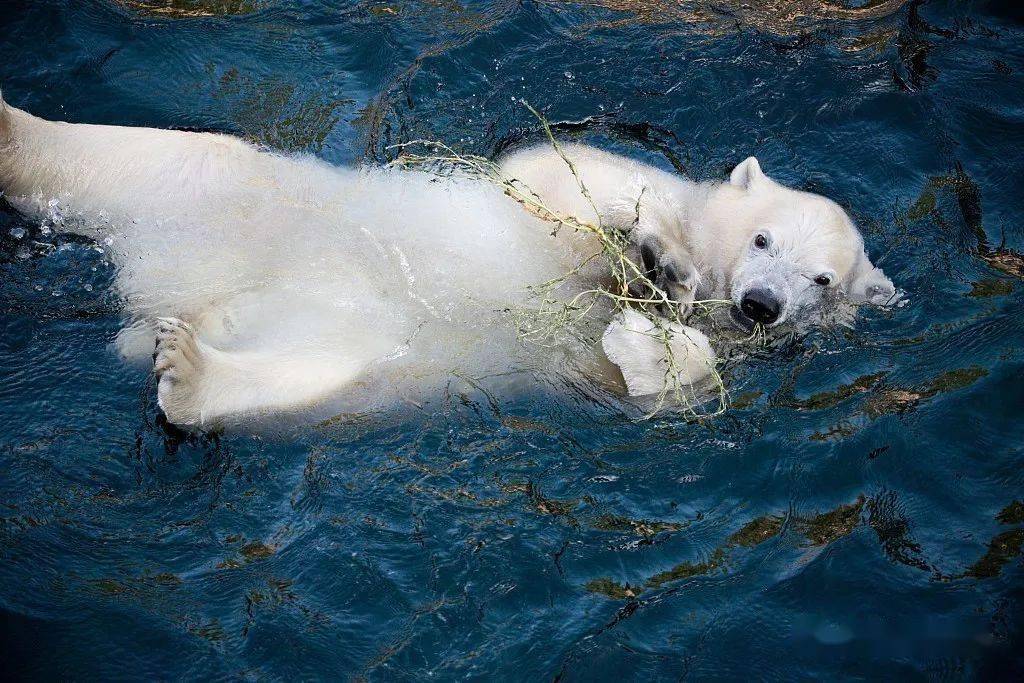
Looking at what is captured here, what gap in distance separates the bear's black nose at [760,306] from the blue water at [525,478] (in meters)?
0.35

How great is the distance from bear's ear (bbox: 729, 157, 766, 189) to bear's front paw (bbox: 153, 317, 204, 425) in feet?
9.21

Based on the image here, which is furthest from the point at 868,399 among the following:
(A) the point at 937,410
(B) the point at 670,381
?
(B) the point at 670,381

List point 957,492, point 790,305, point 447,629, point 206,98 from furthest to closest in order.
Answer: point 206,98 → point 790,305 → point 957,492 → point 447,629

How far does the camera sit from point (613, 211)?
444 centimetres

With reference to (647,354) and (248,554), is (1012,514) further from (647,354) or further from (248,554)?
(248,554)

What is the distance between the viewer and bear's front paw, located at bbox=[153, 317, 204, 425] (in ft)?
11.7

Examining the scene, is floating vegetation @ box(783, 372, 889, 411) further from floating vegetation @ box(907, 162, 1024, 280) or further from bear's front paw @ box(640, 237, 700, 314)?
floating vegetation @ box(907, 162, 1024, 280)

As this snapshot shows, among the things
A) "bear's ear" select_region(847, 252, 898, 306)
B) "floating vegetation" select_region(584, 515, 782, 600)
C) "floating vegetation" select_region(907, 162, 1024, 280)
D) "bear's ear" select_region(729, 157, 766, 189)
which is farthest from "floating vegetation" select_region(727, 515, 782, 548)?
"floating vegetation" select_region(907, 162, 1024, 280)

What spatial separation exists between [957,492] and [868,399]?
59 cm

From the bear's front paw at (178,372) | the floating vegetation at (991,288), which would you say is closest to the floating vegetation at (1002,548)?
the floating vegetation at (991,288)

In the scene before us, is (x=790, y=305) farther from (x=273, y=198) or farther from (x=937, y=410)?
(x=273, y=198)

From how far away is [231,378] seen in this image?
375cm

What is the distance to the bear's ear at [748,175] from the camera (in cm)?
470

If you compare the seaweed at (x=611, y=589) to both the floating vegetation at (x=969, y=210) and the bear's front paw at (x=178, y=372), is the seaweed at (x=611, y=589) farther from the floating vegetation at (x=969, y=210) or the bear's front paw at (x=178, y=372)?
the floating vegetation at (x=969, y=210)
